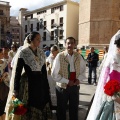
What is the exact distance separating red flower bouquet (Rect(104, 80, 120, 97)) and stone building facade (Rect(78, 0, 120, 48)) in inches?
996

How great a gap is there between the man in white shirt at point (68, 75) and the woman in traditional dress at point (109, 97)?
3.55ft

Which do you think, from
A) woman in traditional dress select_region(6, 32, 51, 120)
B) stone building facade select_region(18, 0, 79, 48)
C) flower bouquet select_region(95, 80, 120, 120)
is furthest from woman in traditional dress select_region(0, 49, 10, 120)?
stone building facade select_region(18, 0, 79, 48)

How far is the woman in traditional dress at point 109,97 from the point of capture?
10.1 feet

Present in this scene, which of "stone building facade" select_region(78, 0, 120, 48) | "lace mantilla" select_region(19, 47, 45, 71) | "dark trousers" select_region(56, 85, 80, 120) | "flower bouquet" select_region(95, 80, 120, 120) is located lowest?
"dark trousers" select_region(56, 85, 80, 120)

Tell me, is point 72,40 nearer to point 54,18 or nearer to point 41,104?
point 41,104

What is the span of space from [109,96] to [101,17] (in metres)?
26.4

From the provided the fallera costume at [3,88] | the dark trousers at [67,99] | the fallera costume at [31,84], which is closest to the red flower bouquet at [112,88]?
the fallera costume at [31,84]

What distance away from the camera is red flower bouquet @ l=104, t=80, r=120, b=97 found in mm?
2930

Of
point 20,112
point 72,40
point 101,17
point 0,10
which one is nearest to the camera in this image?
point 20,112

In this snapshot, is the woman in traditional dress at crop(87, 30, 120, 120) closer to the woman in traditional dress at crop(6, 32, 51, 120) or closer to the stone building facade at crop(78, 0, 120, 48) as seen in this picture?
the woman in traditional dress at crop(6, 32, 51, 120)

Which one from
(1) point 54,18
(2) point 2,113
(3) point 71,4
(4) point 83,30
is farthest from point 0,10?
(2) point 2,113

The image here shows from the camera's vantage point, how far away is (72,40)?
429cm

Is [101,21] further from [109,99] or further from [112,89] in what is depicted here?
[112,89]

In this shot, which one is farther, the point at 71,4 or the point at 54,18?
the point at 54,18
